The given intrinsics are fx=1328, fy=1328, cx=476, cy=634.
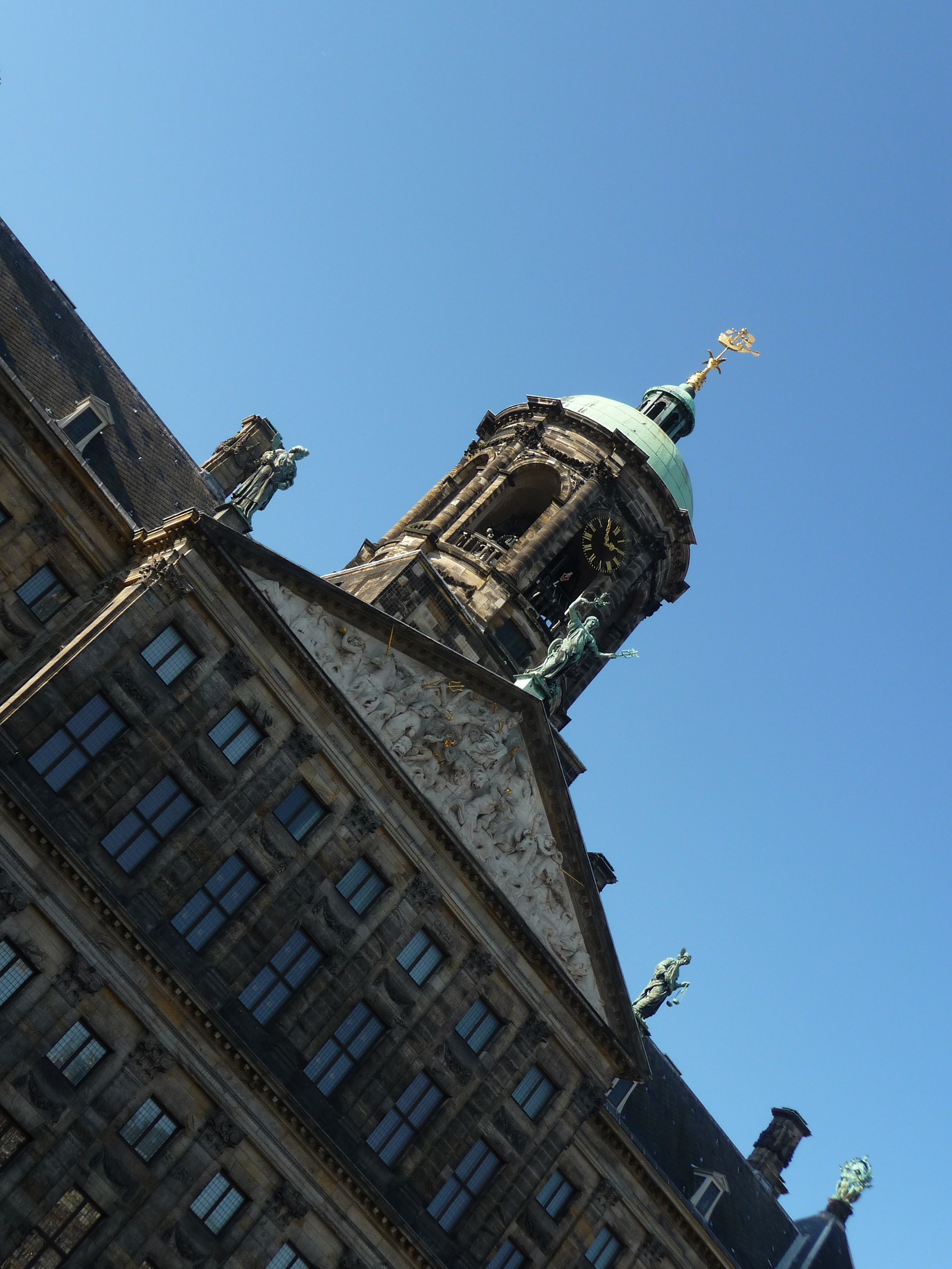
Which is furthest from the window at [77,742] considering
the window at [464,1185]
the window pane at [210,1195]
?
the window at [464,1185]

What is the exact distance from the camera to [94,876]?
29.1 metres

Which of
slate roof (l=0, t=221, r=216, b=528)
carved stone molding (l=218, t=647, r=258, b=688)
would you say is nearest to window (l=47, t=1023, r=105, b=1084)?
carved stone molding (l=218, t=647, r=258, b=688)

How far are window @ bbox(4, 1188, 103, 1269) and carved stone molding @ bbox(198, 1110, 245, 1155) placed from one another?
2.78 meters

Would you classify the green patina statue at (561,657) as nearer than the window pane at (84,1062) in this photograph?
No

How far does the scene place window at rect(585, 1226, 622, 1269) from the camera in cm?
3762

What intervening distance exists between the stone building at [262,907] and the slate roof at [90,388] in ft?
0.42

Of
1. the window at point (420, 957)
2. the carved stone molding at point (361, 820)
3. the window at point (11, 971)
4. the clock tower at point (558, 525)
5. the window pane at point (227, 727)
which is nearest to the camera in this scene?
the window at point (11, 971)

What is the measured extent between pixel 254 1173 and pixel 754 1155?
2937 centimetres

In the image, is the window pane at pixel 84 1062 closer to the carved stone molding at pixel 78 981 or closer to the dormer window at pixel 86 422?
the carved stone molding at pixel 78 981

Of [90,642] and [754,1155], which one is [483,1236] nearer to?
[90,642]

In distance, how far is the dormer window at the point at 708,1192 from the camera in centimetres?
4397

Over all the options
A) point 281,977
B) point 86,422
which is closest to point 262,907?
point 281,977

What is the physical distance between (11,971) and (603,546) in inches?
1124

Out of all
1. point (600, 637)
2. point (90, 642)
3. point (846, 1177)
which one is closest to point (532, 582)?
point (600, 637)
